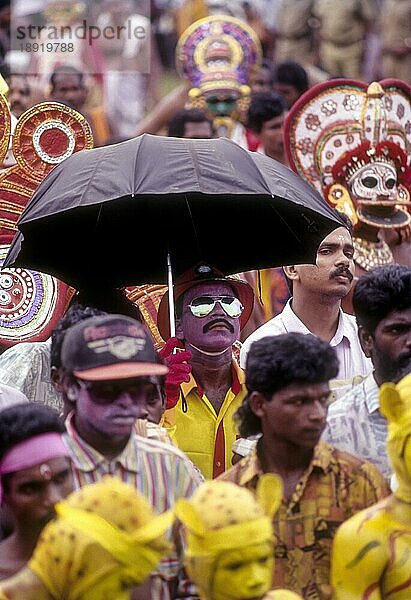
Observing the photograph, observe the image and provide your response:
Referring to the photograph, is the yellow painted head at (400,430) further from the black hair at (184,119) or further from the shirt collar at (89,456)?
the black hair at (184,119)

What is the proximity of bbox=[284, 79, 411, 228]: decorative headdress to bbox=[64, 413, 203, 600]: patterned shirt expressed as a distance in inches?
137

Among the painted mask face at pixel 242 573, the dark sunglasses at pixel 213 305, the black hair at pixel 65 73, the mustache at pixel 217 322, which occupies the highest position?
the black hair at pixel 65 73

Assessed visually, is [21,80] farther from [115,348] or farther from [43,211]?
[115,348]

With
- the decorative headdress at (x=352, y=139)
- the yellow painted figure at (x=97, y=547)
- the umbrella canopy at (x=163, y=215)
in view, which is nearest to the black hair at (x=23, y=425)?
the yellow painted figure at (x=97, y=547)

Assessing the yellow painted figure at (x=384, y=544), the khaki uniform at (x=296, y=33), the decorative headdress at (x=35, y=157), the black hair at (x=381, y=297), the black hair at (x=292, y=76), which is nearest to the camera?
the yellow painted figure at (x=384, y=544)

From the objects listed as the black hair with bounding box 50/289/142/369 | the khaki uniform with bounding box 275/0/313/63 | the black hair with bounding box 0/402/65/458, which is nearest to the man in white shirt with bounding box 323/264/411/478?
the black hair with bounding box 50/289/142/369

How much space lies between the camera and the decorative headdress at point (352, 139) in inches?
319

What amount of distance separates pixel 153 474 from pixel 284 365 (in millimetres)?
508

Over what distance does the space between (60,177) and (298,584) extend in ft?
7.62

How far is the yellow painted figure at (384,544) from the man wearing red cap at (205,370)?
5.37ft

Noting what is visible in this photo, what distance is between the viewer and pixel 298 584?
4.62 meters

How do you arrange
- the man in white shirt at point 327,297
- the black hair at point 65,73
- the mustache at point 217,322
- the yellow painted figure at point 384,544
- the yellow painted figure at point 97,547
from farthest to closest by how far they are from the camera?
1. the black hair at point 65,73
2. the man in white shirt at point 327,297
3. the mustache at point 217,322
4. the yellow painted figure at point 384,544
5. the yellow painted figure at point 97,547

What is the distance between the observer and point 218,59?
Result: 36.1 ft

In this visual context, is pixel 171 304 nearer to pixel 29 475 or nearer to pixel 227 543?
pixel 29 475
